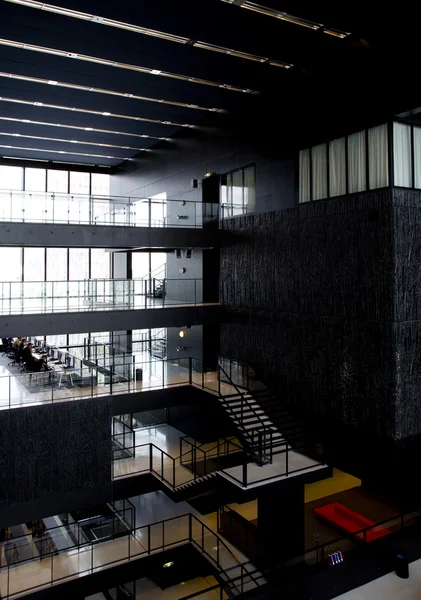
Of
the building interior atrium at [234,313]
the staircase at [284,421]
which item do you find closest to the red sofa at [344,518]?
the building interior atrium at [234,313]

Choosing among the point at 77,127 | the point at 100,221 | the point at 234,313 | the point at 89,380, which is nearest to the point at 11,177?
the point at 77,127

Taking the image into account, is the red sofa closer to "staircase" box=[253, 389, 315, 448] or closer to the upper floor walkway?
"staircase" box=[253, 389, 315, 448]

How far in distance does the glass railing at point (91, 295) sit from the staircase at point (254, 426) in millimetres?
4180

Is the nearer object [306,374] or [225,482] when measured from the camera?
[225,482]

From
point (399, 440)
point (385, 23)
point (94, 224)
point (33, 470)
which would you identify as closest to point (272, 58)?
point (385, 23)

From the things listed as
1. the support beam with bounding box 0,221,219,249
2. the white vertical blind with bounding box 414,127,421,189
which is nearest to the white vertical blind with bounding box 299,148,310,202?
the white vertical blind with bounding box 414,127,421,189

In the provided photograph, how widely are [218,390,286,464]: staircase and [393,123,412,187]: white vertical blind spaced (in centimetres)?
654

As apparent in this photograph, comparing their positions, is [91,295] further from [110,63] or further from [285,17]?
[285,17]

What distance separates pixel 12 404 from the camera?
11.3 m

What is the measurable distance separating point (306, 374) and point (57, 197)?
8636 mm

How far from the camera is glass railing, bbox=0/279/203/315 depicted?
46.6 feet

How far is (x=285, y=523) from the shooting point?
43.0ft

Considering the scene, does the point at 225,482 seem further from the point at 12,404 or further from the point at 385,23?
the point at 385,23

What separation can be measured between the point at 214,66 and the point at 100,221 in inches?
221
